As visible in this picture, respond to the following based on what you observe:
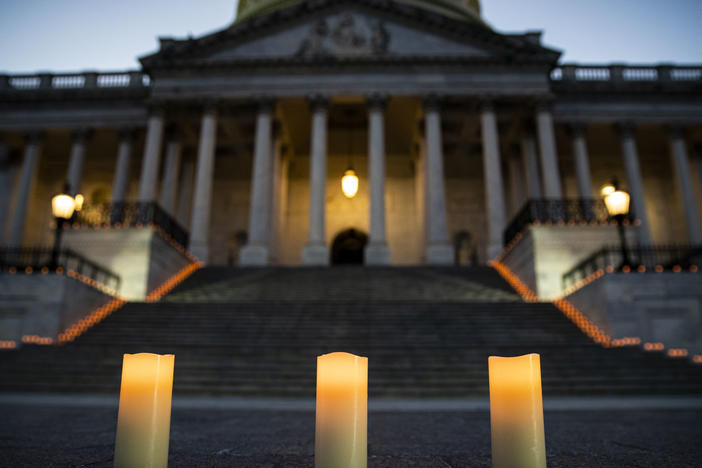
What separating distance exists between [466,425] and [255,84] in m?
26.5

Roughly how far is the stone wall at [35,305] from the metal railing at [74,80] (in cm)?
2041

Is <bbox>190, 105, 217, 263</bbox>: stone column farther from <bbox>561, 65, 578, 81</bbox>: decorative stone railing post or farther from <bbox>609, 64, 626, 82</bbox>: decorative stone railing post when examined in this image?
<bbox>609, 64, 626, 82</bbox>: decorative stone railing post

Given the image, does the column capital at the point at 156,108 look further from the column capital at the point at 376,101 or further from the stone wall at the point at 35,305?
the stone wall at the point at 35,305

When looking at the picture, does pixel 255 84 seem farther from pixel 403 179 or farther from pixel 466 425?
pixel 466 425

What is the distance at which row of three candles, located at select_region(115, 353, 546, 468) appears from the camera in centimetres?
249

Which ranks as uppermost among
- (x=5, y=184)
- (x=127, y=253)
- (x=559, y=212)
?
(x=5, y=184)

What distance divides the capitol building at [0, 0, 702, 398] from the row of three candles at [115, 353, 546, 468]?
15.0 m

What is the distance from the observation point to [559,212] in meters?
24.0

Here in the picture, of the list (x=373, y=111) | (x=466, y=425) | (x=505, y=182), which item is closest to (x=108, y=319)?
(x=466, y=425)

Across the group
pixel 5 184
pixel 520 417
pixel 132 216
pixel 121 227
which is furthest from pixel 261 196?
pixel 520 417

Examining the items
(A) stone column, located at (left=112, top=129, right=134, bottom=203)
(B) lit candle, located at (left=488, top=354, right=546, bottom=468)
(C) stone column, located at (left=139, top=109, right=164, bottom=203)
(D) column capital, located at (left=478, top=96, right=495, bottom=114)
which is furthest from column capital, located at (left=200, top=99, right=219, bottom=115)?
(B) lit candle, located at (left=488, top=354, right=546, bottom=468)

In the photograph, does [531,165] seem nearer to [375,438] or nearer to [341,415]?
[375,438]

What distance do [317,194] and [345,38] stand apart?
9.88 meters

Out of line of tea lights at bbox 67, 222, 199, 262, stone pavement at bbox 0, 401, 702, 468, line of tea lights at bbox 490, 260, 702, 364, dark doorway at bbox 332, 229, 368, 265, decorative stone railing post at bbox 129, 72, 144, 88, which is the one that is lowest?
stone pavement at bbox 0, 401, 702, 468
